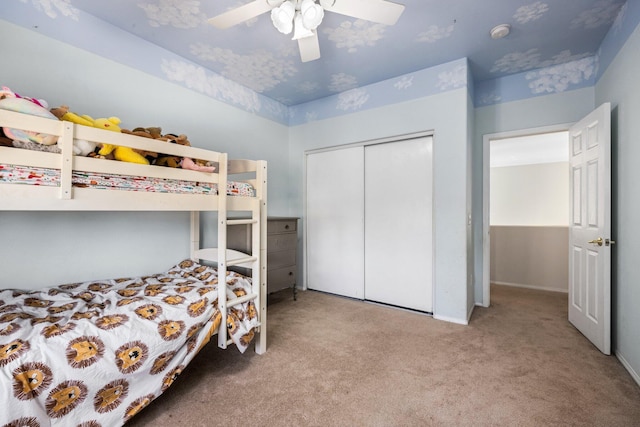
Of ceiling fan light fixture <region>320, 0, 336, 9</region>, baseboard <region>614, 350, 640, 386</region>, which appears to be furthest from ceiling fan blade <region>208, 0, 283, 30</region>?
baseboard <region>614, 350, 640, 386</region>

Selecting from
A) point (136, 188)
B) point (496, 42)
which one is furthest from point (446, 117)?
point (136, 188)

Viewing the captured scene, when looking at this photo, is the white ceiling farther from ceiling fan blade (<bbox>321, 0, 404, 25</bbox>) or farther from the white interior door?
the white interior door

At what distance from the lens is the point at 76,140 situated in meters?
1.26

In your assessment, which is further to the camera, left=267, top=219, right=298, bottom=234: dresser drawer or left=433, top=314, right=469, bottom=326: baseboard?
left=267, top=219, right=298, bottom=234: dresser drawer

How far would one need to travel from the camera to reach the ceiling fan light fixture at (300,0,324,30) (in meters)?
1.52

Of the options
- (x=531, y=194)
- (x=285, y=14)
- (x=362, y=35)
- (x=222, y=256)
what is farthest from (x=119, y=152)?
(x=531, y=194)

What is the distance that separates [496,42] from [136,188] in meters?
2.84

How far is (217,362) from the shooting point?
193 cm

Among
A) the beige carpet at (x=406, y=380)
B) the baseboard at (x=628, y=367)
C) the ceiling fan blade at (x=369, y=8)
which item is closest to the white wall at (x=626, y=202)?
the baseboard at (x=628, y=367)

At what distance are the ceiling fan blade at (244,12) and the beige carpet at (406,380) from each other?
83.4 inches

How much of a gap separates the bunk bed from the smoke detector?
6.70 feet

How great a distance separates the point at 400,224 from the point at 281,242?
1.29 m

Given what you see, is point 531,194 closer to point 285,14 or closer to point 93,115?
point 285,14

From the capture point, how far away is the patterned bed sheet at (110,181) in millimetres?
1124
